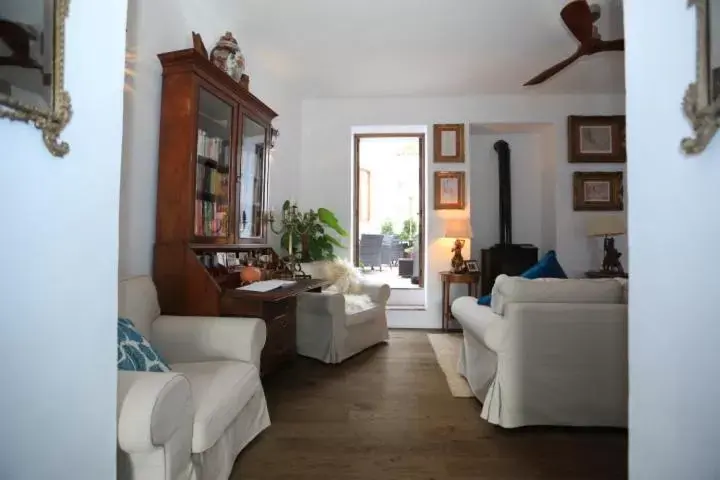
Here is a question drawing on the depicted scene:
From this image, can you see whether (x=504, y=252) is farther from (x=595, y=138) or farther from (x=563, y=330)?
(x=563, y=330)

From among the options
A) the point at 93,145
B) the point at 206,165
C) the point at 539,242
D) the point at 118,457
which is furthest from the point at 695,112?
the point at 539,242

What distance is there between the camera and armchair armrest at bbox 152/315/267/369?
1.86 meters

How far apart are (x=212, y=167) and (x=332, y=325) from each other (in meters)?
1.55

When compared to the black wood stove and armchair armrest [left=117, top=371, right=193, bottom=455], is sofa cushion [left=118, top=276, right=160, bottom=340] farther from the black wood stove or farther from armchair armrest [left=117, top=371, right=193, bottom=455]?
the black wood stove

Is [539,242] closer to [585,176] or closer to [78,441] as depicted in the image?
[585,176]

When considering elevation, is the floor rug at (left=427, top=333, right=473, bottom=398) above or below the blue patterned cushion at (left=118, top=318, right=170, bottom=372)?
below

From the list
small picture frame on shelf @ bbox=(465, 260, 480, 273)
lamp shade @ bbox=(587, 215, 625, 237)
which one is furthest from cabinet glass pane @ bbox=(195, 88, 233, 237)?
lamp shade @ bbox=(587, 215, 625, 237)

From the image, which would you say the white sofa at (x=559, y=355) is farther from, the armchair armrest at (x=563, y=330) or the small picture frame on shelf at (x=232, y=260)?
the small picture frame on shelf at (x=232, y=260)

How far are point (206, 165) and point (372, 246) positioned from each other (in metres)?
4.87

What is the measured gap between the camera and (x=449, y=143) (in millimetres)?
4746

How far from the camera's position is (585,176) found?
4.62 metres

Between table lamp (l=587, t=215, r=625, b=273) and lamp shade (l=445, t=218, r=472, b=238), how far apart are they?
125cm

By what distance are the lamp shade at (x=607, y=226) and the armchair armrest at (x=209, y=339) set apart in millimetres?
3697

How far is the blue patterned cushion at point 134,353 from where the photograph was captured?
1366mm
